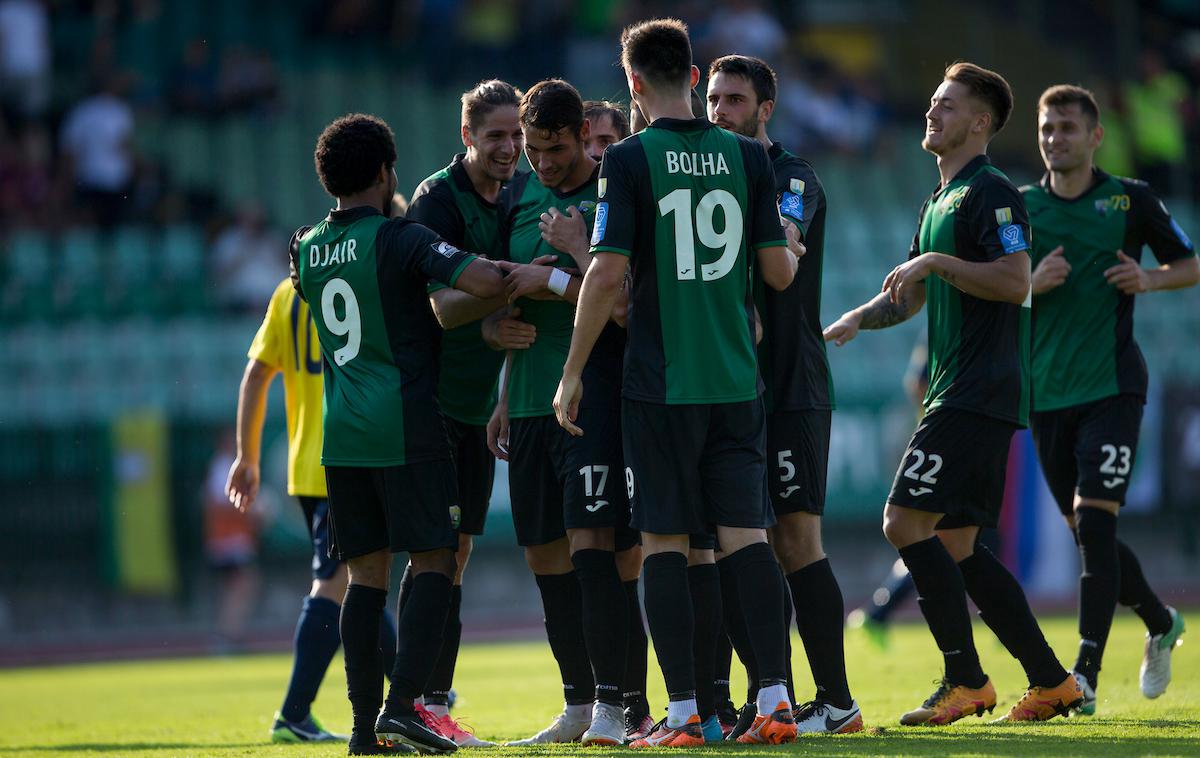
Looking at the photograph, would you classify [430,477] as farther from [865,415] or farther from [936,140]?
[865,415]

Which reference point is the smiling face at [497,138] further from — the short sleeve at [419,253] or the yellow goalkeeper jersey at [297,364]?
the yellow goalkeeper jersey at [297,364]

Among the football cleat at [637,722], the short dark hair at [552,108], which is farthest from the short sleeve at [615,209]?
the football cleat at [637,722]

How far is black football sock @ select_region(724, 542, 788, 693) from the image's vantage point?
215 inches

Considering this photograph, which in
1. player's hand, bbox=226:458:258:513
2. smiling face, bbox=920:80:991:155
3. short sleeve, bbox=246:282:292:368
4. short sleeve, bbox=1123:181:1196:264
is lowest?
player's hand, bbox=226:458:258:513

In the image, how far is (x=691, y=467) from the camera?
555 centimetres

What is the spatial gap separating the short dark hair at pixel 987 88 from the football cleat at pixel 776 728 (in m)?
2.66

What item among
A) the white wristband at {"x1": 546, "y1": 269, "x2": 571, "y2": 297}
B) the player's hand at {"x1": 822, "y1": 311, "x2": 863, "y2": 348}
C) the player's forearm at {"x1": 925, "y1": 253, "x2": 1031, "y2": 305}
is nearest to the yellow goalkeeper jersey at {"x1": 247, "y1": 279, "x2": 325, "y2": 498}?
the white wristband at {"x1": 546, "y1": 269, "x2": 571, "y2": 297}

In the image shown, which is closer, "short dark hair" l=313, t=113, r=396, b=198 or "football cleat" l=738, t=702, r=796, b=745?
"football cleat" l=738, t=702, r=796, b=745

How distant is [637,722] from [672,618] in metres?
0.78

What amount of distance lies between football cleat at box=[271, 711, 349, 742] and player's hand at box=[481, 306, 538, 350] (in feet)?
7.33

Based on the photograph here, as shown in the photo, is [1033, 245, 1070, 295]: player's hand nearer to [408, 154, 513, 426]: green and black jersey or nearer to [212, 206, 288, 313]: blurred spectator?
[408, 154, 513, 426]: green and black jersey

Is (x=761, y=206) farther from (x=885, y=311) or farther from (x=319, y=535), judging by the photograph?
(x=319, y=535)

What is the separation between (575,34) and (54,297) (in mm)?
9189

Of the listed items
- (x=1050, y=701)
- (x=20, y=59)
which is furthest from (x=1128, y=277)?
(x=20, y=59)
